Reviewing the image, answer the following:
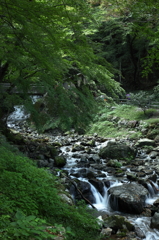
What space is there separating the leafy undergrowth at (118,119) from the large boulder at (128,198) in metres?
7.38

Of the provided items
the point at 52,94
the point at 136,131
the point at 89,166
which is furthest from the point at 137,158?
the point at 52,94

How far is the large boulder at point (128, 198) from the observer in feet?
18.9

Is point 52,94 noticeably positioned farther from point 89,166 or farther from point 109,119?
point 109,119

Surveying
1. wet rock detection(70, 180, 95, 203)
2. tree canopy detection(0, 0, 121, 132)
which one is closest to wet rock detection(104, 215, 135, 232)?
wet rock detection(70, 180, 95, 203)

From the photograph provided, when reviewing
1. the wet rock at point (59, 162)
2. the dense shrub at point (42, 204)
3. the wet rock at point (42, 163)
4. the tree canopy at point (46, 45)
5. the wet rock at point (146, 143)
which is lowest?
the wet rock at point (146, 143)

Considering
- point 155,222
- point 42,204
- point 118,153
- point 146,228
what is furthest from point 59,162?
point 42,204

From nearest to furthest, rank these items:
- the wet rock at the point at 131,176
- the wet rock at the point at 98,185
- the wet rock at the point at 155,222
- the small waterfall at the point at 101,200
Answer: the wet rock at the point at 155,222
the small waterfall at the point at 101,200
the wet rock at the point at 98,185
the wet rock at the point at 131,176

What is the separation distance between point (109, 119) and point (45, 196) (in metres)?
14.3

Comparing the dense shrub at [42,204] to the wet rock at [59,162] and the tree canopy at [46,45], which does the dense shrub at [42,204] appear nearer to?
the tree canopy at [46,45]

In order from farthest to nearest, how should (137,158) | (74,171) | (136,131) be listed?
(136,131)
(137,158)
(74,171)

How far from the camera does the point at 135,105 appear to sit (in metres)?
17.8

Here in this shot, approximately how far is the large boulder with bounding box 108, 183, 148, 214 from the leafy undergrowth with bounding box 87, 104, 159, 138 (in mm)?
7378

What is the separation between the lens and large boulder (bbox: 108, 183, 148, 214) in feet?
18.9

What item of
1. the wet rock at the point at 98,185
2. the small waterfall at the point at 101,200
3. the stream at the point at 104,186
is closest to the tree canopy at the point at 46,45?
the stream at the point at 104,186
